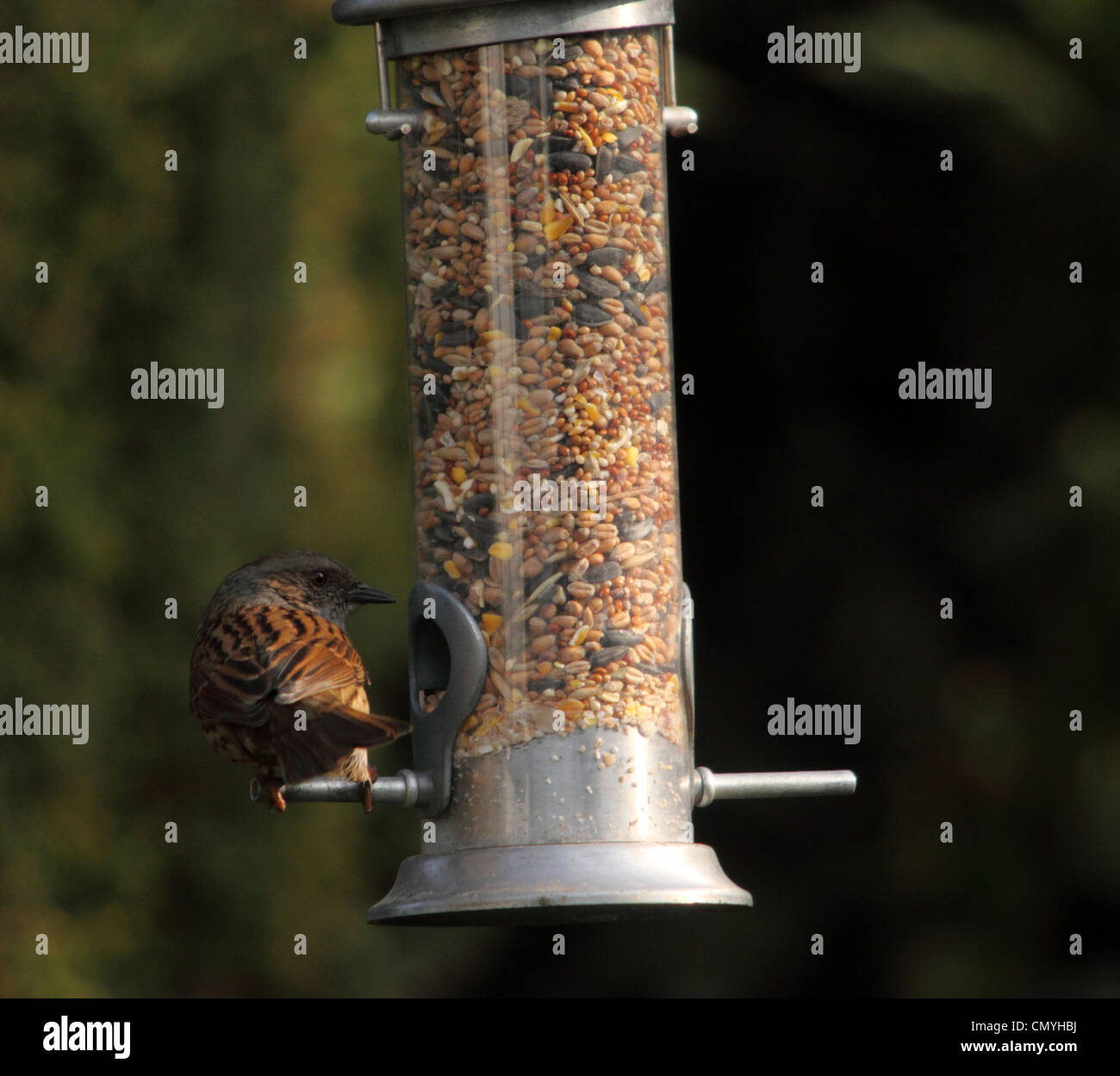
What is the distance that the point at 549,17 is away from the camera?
5020 mm

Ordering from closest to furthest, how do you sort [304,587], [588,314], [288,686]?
[588,314], [288,686], [304,587]

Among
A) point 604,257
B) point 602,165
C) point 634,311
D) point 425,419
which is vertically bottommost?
point 425,419

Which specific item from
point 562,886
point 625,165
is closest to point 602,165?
point 625,165

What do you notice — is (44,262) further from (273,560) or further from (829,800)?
(829,800)

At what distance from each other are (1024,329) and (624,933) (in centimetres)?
254

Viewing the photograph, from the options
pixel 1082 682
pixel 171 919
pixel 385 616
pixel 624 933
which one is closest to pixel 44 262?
pixel 385 616

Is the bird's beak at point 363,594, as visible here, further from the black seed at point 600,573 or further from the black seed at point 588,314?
the black seed at point 588,314

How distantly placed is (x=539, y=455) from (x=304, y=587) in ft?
3.39

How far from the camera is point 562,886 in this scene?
475 centimetres

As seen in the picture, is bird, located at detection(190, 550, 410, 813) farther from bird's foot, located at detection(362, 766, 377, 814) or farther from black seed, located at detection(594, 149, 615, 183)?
black seed, located at detection(594, 149, 615, 183)

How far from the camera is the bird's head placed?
19.1ft

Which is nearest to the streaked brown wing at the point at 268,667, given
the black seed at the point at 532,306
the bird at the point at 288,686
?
the bird at the point at 288,686

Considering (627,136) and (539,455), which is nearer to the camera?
(539,455)

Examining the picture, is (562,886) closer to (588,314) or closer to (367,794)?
(367,794)
